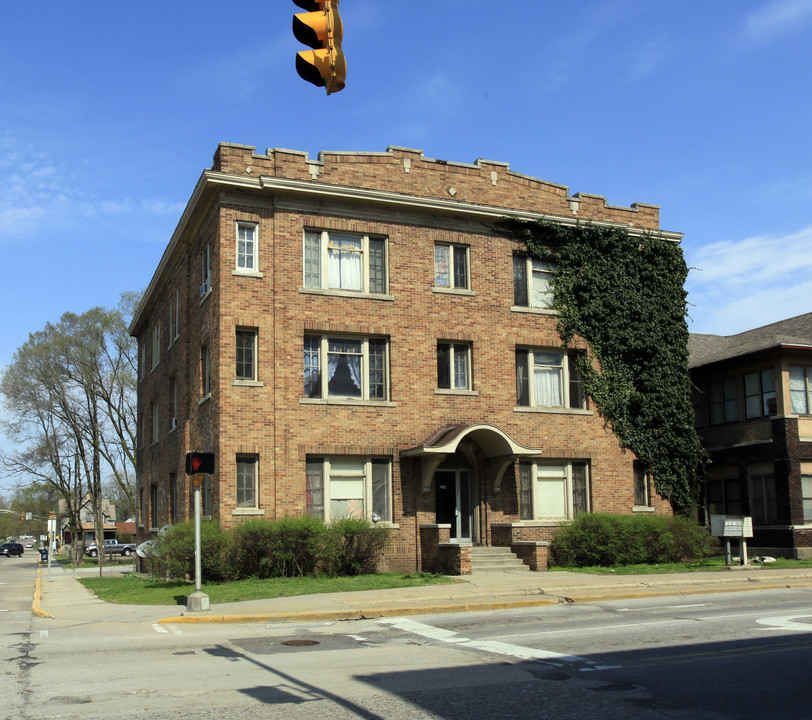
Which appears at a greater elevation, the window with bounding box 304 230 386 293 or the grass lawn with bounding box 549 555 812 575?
the window with bounding box 304 230 386 293

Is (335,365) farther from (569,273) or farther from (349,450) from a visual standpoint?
(569,273)

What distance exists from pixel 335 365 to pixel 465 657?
14.1m

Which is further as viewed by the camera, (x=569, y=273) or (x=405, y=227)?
(x=569, y=273)

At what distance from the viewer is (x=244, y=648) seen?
38.1ft

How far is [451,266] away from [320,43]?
60.5ft

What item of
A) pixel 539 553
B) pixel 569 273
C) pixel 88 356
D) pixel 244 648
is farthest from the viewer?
pixel 88 356

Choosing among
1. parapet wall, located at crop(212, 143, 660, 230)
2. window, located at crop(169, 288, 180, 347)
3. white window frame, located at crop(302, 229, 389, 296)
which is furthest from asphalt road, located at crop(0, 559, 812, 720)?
window, located at crop(169, 288, 180, 347)

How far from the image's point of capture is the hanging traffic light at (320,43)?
22.9 ft

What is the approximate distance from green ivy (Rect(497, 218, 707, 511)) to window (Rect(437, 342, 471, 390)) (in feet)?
10.6

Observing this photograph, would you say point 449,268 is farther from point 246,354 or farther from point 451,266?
point 246,354

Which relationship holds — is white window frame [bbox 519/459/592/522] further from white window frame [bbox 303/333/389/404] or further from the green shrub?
white window frame [bbox 303/333/389/404]

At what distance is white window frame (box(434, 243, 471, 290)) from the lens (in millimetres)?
25297

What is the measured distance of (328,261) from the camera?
24.0m

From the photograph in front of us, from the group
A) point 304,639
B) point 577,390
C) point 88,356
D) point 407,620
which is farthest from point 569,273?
point 88,356
